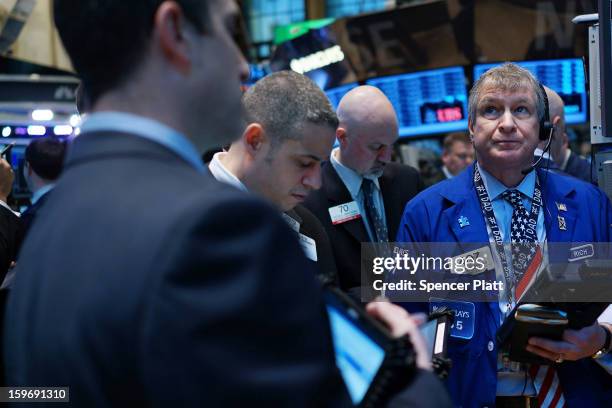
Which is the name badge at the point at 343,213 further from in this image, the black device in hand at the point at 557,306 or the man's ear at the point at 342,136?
the black device in hand at the point at 557,306

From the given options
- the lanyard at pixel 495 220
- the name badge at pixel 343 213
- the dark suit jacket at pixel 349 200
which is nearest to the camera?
the lanyard at pixel 495 220

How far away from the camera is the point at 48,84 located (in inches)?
376

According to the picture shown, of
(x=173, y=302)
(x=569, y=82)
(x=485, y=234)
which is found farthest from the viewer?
(x=569, y=82)

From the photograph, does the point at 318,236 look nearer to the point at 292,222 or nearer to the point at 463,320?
the point at 292,222

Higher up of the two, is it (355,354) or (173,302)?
(173,302)

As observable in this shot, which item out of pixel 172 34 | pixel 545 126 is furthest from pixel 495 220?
pixel 172 34

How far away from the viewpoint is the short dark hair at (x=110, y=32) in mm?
1523

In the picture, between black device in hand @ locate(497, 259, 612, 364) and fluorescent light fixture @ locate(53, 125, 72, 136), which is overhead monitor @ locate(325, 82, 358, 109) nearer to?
fluorescent light fixture @ locate(53, 125, 72, 136)

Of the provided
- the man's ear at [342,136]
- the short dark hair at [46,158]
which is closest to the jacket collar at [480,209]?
the man's ear at [342,136]

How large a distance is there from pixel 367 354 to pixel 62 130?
5.42 m

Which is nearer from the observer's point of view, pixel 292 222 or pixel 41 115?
pixel 292 222

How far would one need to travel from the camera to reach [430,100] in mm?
11039

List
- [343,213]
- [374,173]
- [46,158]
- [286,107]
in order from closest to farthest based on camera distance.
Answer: [286,107] < [343,213] < [374,173] < [46,158]

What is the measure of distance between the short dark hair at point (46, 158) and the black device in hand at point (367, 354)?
4.09 m
